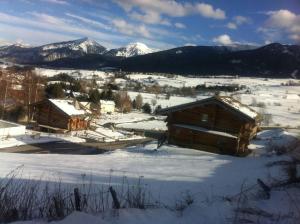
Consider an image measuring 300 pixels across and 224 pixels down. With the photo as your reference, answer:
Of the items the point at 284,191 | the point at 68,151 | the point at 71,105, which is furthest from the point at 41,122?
the point at 284,191

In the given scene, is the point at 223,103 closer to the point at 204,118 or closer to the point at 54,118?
the point at 204,118

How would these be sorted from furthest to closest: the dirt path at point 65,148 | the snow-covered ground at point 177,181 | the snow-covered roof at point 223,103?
the dirt path at point 65,148, the snow-covered roof at point 223,103, the snow-covered ground at point 177,181

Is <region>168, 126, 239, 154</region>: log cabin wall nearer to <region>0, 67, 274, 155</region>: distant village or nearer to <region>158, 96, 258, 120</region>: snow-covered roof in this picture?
<region>0, 67, 274, 155</region>: distant village

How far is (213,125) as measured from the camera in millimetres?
36094

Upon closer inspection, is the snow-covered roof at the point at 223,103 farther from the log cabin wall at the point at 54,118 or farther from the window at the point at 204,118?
the log cabin wall at the point at 54,118

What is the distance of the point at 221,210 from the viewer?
25.3ft

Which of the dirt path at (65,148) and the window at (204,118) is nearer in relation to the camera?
the window at (204,118)

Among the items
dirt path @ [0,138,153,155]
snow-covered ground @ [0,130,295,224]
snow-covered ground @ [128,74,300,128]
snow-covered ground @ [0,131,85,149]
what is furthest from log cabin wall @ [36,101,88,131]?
snow-covered ground @ [128,74,300,128]

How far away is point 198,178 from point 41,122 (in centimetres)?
4309

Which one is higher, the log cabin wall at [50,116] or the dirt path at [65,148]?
the log cabin wall at [50,116]

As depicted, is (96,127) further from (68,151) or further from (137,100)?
(137,100)

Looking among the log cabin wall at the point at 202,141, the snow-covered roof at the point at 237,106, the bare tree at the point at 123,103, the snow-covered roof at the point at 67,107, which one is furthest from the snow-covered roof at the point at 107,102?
the snow-covered roof at the point at 237,106

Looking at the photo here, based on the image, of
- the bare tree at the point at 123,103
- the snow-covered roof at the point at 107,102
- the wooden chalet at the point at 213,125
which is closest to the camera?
the wooden chalet at the point at 213,125

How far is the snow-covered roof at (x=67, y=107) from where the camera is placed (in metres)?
56.8
